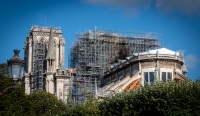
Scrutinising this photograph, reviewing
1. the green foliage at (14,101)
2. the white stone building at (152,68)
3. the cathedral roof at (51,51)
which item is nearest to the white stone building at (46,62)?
the cathedral roof at (51,51)

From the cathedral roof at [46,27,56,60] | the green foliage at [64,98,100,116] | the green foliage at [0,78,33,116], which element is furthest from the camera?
the cathedral roof at [46,27,56,60]

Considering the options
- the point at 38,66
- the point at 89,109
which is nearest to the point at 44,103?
the point at 38,66

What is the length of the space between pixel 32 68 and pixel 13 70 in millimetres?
99070

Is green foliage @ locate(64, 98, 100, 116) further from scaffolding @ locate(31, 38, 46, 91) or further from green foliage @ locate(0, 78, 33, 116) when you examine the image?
scaffolding @ locate(31, 38, 46, 91)

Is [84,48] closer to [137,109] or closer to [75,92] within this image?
[75,92]

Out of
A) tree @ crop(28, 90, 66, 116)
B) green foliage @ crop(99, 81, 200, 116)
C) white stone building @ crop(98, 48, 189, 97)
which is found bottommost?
tree @ crop(28, 90, 66, 116)

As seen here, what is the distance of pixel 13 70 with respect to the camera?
22594 millimetres

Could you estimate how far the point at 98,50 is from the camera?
103 metres

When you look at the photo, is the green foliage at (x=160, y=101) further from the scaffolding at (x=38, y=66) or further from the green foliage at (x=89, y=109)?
the scaffolding at (x=38, y=66)

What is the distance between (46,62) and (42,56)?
34.7 ft

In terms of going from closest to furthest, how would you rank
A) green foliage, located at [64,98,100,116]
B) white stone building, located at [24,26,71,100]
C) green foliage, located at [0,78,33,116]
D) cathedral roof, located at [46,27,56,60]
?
green foliage, located at [64,98,100,116] → green foliage, located at [0,78,33,116] → white stone building, located at [24,26,71,100] → cathedral roof, located at [46,27,56,60]

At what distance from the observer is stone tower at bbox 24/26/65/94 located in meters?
111

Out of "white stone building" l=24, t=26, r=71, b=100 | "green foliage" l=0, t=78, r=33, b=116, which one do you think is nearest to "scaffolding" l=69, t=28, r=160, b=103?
"white stone building" l=24, t=26, r=71, b=100

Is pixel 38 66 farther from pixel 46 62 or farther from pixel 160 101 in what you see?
pixel 160 101
